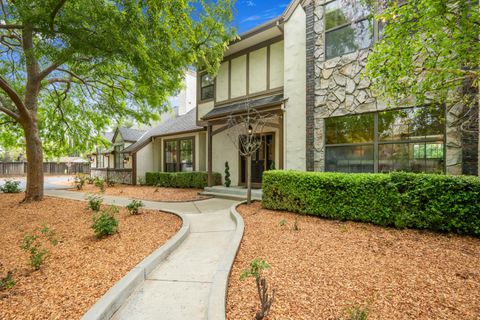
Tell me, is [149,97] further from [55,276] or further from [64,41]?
[55,276]

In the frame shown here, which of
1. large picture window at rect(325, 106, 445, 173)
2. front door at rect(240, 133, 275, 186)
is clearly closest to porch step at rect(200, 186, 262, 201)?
front door at rect(240, 133, 275, 186)

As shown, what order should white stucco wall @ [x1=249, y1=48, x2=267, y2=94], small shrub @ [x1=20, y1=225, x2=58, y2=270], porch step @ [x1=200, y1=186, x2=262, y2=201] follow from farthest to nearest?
white stucco wall @ [x1=249, y1=48, x2=267, y2=94] → porch step @ [x1=200, y1=186, x2=262, y2=201] → small shrub @ [x1=20, y1=225, x2=58, y2=270]

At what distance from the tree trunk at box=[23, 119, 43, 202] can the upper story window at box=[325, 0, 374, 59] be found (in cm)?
1093

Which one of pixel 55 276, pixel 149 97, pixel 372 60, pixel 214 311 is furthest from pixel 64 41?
pixel 372 60

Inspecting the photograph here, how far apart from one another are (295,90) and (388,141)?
357 cm

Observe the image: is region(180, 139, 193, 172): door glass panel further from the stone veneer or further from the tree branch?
the tree branch

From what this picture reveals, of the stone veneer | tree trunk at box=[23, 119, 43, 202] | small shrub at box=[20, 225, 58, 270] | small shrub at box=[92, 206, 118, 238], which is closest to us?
small shrub at box=[20, 225, 58, 270]

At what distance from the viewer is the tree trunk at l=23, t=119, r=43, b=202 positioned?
8664mm

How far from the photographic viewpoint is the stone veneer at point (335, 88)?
6777 millimetres

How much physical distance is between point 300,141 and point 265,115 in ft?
5.49

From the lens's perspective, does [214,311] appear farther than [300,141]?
No

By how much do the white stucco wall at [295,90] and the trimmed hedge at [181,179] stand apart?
15.8ft

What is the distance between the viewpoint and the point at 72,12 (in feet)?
15.2

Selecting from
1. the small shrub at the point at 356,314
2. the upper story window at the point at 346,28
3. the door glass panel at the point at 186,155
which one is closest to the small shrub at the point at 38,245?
the small shrub at the point at 356,314
